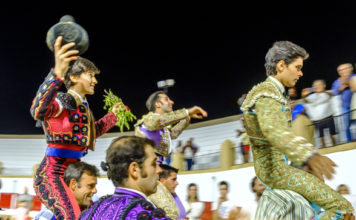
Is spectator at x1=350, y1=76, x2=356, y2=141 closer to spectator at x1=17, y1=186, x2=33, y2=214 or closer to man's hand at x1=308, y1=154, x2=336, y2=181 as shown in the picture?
man's hand at x1=308, y1=154, x2=336, y2=181

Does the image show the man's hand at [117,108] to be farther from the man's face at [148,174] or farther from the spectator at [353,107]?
the spectator at [353,107]

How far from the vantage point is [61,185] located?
3.66m

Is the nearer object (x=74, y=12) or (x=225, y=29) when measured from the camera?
(x=225, y=29)

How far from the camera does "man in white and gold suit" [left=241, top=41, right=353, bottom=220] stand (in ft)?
9.48

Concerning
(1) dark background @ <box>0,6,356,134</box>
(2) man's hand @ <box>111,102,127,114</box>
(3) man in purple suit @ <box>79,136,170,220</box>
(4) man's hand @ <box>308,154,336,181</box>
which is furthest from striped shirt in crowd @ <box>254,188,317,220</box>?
(1) dark background @ <box>0,6,356,134</box>

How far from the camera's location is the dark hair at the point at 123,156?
2369 mm

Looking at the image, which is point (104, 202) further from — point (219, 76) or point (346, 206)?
point (219, 76)

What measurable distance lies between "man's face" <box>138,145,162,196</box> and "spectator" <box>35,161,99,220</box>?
155 cm

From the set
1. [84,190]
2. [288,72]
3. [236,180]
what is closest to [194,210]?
[236,180]

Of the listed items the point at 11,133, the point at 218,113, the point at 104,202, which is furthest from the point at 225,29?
the point at 104,202

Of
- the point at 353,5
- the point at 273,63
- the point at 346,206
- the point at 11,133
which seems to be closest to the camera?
the point at 346,206

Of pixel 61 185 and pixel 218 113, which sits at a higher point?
pixel 218 113

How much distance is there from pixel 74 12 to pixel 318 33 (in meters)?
9.35

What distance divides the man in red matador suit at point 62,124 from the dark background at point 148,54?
1225 cm
